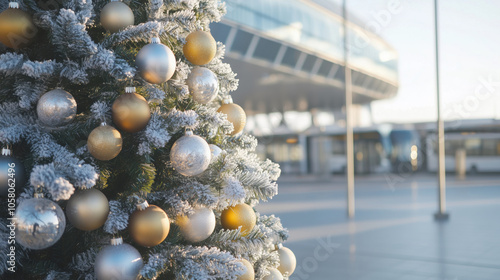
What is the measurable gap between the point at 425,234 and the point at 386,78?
28273 millimetres

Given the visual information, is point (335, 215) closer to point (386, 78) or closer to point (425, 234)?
point (425, 234)

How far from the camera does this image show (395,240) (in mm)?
7367

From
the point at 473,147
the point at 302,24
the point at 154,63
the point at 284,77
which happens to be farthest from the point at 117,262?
the point at 473,147

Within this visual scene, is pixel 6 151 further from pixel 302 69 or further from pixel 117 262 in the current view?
pixel 302 69

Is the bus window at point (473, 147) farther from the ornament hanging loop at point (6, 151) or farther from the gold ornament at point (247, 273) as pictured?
the ornament hanging loop at point (6, 151)

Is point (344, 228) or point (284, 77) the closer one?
point (344, 228)

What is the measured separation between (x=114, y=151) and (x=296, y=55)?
21983 mm

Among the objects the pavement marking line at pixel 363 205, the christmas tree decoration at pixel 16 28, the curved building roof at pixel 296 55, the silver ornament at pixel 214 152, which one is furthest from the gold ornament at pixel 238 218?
the curved building roof at pixel 296 55

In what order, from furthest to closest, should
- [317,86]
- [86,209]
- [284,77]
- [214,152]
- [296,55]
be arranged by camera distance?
[317,86] → [284,77] → [296,55] → [214,152] → [86,209]

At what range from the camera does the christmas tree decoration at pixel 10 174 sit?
162 cm

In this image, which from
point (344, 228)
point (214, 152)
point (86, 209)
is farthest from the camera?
point (344, 228)

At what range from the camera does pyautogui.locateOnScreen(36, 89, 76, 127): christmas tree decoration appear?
1.68 metres

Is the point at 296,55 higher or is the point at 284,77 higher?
the point at 296,55

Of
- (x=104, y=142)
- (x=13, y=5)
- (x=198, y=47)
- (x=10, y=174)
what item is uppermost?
(x=13, y=5)
